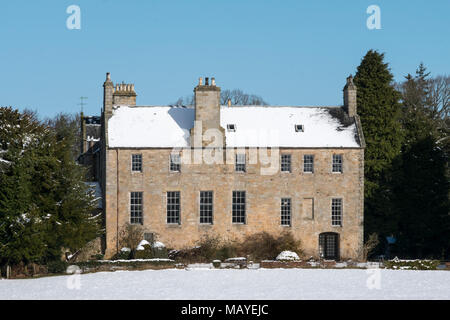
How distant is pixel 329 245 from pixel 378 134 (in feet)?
33.4

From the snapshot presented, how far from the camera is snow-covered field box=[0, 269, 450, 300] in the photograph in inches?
1204

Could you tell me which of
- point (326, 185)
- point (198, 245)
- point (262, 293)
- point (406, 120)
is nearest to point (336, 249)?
point (326, 185)

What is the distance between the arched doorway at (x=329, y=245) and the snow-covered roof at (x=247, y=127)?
5767mm

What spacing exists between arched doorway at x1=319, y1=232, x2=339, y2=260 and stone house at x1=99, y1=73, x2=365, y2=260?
0.21ft

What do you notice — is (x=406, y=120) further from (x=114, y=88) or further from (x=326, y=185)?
(x=114, y=88)

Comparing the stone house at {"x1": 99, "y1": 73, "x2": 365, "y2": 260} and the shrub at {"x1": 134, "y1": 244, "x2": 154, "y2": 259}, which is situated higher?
the stone house at {"x1": 99, "y1": 73, "x2": 365, "y2": 260}

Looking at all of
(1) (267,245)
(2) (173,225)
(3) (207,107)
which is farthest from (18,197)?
(1) (267,245)

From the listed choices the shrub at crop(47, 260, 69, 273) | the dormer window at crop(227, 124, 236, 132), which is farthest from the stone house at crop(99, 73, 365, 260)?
the shrub at crop(47, 260, 69, 273)

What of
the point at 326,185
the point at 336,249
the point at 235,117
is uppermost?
the point at 235,117

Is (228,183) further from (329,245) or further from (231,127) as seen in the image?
(329,245)

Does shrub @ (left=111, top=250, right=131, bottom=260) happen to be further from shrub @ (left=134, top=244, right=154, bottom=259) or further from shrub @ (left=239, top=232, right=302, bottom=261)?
shrub @ (left=239, top=232, right=302, bottom=261)

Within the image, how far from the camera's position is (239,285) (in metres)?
33.7

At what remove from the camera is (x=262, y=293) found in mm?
31109
